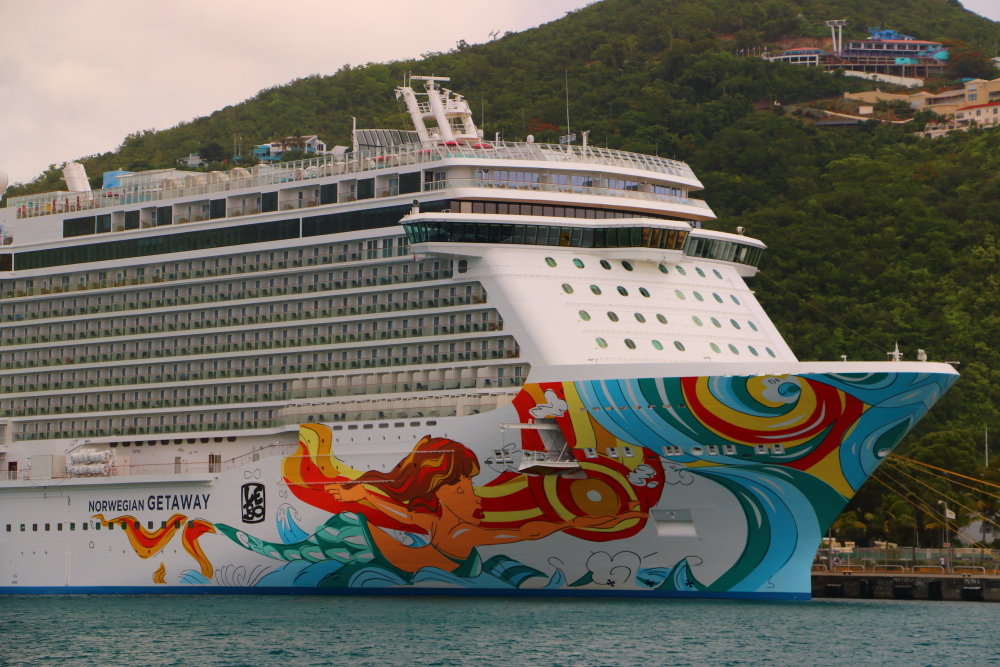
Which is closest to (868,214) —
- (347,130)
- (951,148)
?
(951,148)

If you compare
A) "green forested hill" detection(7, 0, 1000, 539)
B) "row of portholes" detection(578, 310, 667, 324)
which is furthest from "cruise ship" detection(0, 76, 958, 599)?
"green forested hill" detection(7, 0, 1000, 539)

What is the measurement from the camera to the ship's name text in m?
39.4

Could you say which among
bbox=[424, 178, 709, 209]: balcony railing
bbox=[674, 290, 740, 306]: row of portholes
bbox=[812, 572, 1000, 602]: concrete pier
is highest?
bbox=[424, 178, 709, 209]: balcony railing

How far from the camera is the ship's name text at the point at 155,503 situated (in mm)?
39406

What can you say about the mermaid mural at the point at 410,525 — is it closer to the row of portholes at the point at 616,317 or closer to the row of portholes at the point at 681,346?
the row of portholes at the point at 681,346

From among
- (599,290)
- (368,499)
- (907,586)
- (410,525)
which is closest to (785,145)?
(907,586)

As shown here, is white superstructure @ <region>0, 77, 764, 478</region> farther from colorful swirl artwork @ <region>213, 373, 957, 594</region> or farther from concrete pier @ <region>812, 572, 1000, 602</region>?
concrete pier @ <region>812, 572, 1000, 602</region>

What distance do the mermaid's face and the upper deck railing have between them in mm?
8152

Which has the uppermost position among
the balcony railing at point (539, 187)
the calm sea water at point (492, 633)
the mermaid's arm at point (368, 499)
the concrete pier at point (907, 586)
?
the balcony railing at point (539, 187)

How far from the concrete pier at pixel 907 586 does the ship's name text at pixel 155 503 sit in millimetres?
17842

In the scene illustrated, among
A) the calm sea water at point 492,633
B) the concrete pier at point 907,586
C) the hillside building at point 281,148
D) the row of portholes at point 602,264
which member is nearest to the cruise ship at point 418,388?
the row of portholes at point 602,264

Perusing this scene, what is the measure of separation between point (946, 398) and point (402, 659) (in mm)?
46421

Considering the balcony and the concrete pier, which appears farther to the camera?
the concrete pier

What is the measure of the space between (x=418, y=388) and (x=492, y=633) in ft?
26.2
